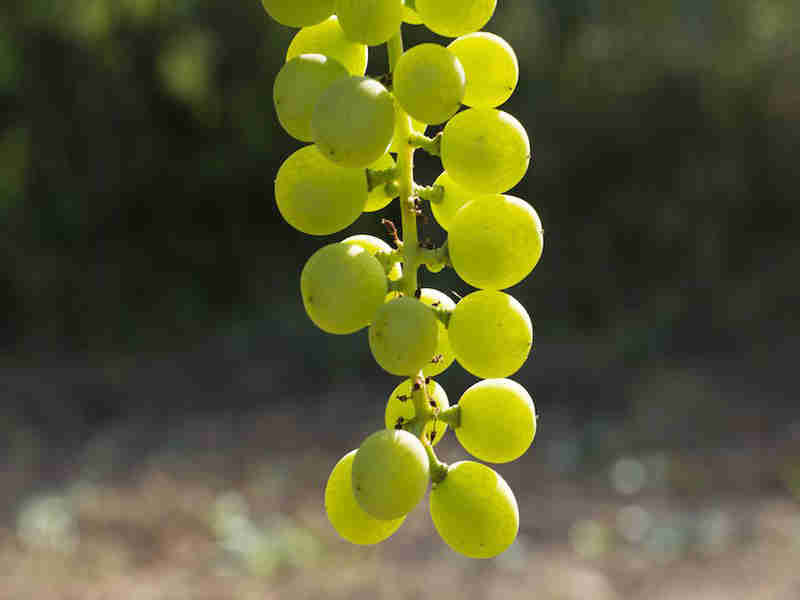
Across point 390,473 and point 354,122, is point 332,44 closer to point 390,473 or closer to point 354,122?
point 354,122

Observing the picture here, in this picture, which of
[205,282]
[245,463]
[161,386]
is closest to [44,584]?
[245,463]

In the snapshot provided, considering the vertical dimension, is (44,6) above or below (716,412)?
above

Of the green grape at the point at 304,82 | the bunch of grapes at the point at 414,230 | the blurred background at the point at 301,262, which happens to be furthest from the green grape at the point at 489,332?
the blurred background at the point at 301,262

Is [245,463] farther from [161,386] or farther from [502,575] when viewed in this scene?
[502,575]

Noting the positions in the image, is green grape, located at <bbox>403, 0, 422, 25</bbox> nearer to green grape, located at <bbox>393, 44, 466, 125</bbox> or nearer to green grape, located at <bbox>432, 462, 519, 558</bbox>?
green grape, located at <bbox>393, 44, 466, 125</bbox>

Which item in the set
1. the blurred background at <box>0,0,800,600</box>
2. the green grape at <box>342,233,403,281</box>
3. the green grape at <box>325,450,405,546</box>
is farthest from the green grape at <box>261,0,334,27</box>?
the blurred background at <box>0,0,800,600</box>

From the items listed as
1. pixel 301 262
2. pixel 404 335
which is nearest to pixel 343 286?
pixel 404 335

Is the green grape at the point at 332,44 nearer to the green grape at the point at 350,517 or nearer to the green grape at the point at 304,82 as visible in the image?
the green grape at the point at 304,82
